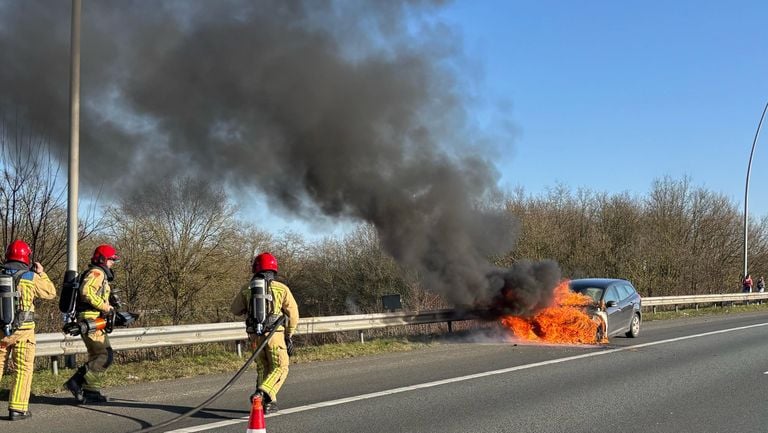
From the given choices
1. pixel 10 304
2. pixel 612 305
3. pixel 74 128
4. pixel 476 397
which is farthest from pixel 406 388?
pixel 612 305

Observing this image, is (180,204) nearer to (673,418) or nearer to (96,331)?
(96,331)

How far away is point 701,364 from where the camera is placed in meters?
9.33

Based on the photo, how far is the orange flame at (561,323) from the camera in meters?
12.4

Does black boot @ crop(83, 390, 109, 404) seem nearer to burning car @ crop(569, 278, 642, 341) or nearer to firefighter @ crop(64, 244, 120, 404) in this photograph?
firefighter @ crop(64, 244, 120, 404)

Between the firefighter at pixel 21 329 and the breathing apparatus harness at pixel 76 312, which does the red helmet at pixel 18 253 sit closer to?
the firefighter at pixel 21 329

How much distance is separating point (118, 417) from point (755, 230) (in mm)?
37565

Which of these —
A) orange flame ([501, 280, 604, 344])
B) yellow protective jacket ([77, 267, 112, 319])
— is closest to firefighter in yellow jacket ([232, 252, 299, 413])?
yellow protective jacket ([77, 267, 112, 319])

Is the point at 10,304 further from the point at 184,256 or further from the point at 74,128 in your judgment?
the point at 184,256

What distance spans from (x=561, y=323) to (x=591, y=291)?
45.8 inches

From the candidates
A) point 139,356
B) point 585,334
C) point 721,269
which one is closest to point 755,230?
point 721,269

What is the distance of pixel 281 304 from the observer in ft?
19.3

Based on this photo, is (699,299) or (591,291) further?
(699,299)

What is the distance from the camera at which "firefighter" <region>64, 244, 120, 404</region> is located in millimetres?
6367

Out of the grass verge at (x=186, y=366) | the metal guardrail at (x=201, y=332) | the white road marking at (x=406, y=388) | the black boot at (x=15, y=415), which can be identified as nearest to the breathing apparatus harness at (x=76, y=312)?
the black boot at (x=15, y=415)
